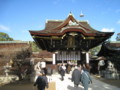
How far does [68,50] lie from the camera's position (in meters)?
16.0

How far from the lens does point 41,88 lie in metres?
6.22

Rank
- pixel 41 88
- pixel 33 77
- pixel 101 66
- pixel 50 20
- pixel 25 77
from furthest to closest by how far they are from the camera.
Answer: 1. pixel 50 20
2. pixel 101 66
3. pixel 25 77
4. pixel 33 77
5. pixel 41 88

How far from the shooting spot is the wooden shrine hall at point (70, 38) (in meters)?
13.5

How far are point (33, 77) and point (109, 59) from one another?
8.99 m

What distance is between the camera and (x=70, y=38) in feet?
47.9

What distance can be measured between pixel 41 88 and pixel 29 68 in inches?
334

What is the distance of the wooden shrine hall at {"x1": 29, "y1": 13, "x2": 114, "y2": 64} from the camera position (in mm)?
13500

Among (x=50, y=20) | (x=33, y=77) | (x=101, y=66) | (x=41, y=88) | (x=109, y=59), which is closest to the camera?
(x=41, y=88)

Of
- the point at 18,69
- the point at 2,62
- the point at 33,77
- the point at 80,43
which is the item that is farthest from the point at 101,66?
the point at 2,62

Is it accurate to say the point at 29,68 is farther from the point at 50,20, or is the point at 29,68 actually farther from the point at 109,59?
the point at 109,59

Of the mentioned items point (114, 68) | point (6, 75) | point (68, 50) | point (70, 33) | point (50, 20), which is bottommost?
point (6, 75)

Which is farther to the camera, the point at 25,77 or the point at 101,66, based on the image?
the point at 101,66

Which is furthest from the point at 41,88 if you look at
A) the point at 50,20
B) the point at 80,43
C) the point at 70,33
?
the point at 50,20

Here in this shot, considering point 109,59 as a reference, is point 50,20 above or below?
above
